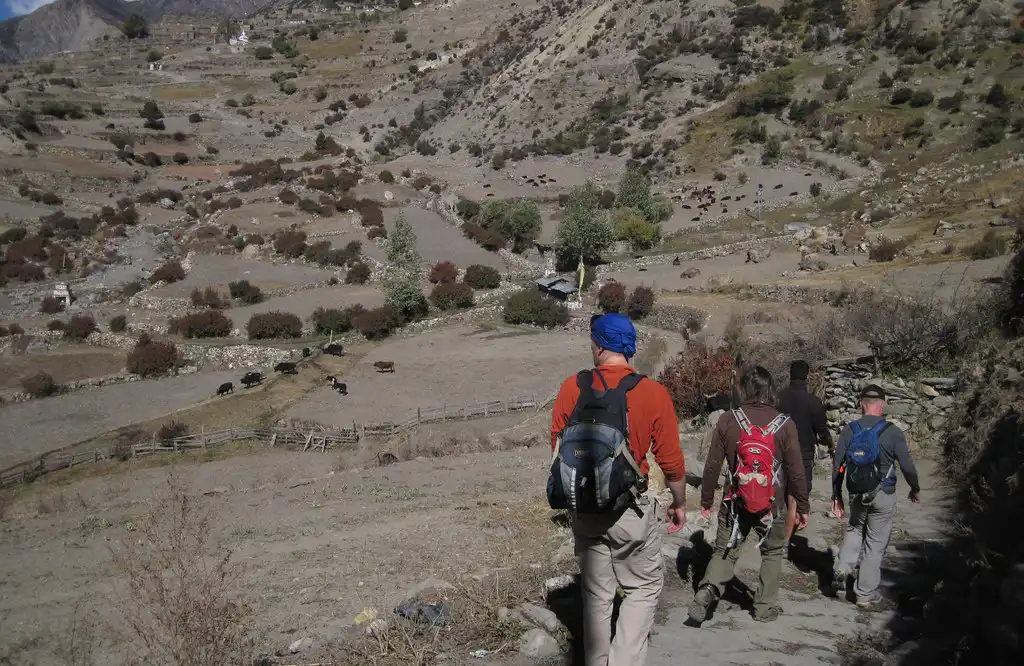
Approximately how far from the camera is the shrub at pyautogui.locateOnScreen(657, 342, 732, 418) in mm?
13617

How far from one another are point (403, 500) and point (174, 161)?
67.1 meters

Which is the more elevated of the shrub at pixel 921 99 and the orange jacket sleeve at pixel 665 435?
the shrub at pixel 921 99

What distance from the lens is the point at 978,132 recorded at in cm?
4022

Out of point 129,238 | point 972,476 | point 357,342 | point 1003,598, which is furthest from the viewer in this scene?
point 129,238

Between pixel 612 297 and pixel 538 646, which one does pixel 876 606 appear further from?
A: pixel 612 297

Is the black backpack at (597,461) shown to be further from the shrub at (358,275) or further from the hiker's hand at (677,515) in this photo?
the shrub at (358,275)

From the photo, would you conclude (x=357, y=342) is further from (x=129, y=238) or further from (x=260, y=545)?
(x=129, y=238)

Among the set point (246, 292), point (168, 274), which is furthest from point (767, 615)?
point (168, 274)

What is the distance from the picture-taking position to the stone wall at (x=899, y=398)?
977 cm

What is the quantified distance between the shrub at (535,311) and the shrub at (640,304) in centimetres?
279

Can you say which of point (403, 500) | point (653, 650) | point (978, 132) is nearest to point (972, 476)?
point (653, 650)

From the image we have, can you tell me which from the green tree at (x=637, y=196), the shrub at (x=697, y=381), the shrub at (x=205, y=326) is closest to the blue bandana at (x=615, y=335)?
the shrub at (x=697, y=381)

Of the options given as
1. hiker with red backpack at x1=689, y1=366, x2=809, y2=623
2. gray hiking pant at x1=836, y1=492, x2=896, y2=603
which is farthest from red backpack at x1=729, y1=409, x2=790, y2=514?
gray hiking pant at x1=836, y1=492, x2=896, y2=603

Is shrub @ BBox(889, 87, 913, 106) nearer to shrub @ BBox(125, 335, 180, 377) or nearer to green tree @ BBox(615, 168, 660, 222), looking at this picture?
green tree @ BBox(615, 168, 660, 222)
